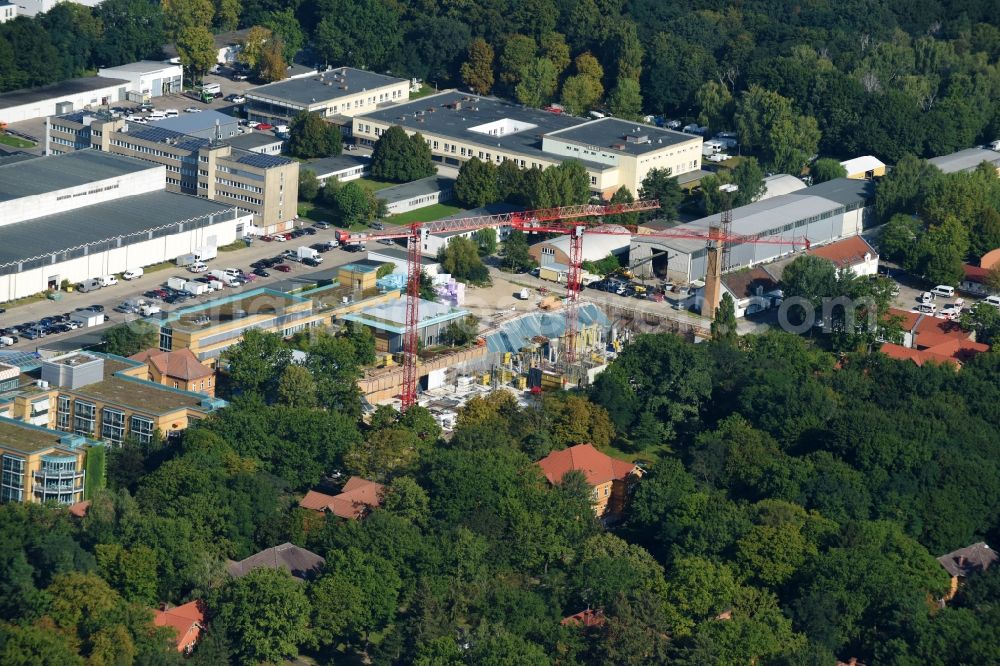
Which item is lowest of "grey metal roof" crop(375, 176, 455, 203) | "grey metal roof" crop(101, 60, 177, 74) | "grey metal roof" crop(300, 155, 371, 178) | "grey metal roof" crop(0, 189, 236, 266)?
"grey metal roof" crop(375, 176, 455, 203)

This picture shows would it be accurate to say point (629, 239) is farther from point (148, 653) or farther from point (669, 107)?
point (148, 653)

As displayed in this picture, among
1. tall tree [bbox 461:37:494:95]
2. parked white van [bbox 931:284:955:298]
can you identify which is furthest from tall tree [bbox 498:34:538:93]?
parked white van [bbox 931:284:955:298]

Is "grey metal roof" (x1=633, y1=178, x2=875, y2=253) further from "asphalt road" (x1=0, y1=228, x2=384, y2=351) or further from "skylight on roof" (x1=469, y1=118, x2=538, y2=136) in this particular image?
"skylight on roof" (x1=469, y1=118, x2=538, y2=136)

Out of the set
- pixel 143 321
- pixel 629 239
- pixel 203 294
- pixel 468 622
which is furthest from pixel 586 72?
pixel 468 622

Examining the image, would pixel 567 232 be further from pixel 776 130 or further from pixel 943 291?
pixel 776 130

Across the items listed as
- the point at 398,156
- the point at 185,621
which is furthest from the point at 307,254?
the point at 185,621

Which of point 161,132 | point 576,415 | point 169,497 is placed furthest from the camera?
point 161,132

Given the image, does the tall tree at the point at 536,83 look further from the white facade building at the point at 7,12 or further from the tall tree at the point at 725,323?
the tall tree at the point at 725,323

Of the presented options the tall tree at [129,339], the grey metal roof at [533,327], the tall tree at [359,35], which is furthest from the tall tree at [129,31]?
the tall tree at [129,339]
